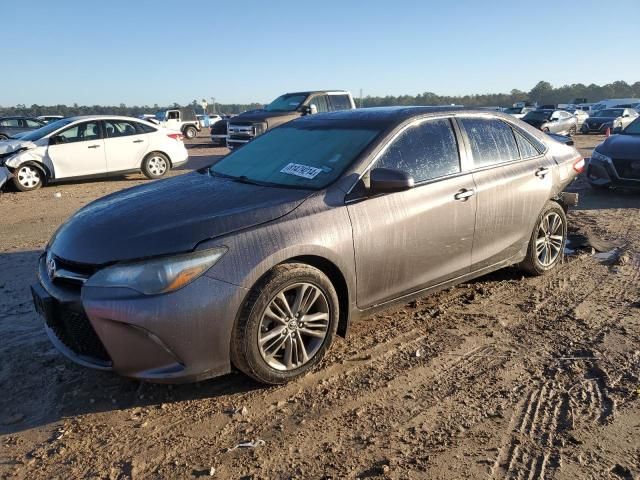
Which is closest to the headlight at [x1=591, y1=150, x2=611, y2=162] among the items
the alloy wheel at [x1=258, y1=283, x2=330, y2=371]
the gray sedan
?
the gray sedan

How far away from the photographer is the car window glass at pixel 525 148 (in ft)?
16.2

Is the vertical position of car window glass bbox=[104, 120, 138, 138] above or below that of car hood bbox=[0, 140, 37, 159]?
above

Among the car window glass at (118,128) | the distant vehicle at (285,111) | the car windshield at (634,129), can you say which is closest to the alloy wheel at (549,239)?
the car windshield at (634,129)

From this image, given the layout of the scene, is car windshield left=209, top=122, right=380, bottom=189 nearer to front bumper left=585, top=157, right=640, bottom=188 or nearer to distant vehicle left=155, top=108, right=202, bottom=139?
front bumper left=585, top=157, right=640, bottom=188

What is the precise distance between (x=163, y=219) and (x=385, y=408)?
5.65 feet

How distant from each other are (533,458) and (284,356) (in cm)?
149

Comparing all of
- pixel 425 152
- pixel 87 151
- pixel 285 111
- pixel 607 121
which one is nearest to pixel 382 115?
pixel 425 152

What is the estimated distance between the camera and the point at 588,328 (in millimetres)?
4113

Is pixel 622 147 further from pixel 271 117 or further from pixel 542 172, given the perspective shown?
pixel 271 117

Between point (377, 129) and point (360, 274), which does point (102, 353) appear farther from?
point (377, 129)

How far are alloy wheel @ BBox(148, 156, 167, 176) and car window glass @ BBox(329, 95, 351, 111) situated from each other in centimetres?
547

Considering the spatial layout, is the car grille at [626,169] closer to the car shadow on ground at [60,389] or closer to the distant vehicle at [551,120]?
the car shadow on ground at [60,389]

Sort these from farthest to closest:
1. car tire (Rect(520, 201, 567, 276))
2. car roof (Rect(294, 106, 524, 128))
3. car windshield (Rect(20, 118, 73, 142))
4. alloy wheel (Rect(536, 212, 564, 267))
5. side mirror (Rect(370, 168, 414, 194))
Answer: car windshield (Rect(20, 118, 73, 142)) → alloy wheel (Rect(536, 212, 564, 267)) → car tire (Rect(520, 201, 567, 276)) → car roof (Rect(294, 106, 524, 128)) → side mirror (Rect(370, 168, 414, 194))

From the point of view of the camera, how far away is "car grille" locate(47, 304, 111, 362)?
2.98m
